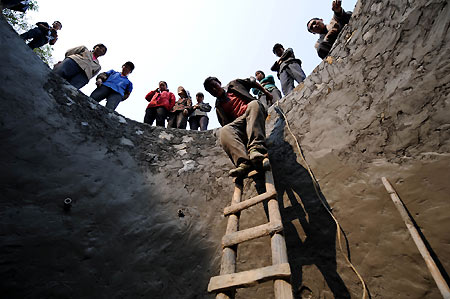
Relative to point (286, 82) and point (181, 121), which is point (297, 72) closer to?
point (286, 82)

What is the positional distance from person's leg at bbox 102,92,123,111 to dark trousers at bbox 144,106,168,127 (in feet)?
2.29

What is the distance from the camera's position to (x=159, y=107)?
5035 mm

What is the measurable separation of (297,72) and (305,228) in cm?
336

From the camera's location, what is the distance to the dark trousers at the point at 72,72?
3.82 meters

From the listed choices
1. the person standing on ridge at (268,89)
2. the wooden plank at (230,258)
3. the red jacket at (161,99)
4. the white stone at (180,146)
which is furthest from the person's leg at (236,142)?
the red jacket at (161,99)

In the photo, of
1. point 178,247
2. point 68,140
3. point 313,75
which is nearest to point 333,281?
point 178,247

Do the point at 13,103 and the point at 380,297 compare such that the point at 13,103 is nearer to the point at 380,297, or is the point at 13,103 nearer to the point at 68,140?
the point at 68,140

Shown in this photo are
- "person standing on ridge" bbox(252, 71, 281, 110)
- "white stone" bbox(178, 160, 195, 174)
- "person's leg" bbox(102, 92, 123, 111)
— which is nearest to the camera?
"white stone" bbox(178, 160, 195, 174)

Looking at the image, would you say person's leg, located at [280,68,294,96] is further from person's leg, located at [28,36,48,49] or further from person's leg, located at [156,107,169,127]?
person's leg, located at [28,36,48,49]

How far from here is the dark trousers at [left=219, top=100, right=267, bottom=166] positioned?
2.45 metres

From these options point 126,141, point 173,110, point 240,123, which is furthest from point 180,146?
point 173,110

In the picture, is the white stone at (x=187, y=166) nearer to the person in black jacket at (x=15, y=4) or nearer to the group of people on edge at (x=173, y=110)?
the group of people on edge at (x=173, y=110)

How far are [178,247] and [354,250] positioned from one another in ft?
5.27

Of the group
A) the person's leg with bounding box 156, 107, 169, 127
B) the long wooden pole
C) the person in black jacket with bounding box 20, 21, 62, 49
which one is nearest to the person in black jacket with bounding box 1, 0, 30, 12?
the person in black jacket with bounding box 20, 21, 62, 49
